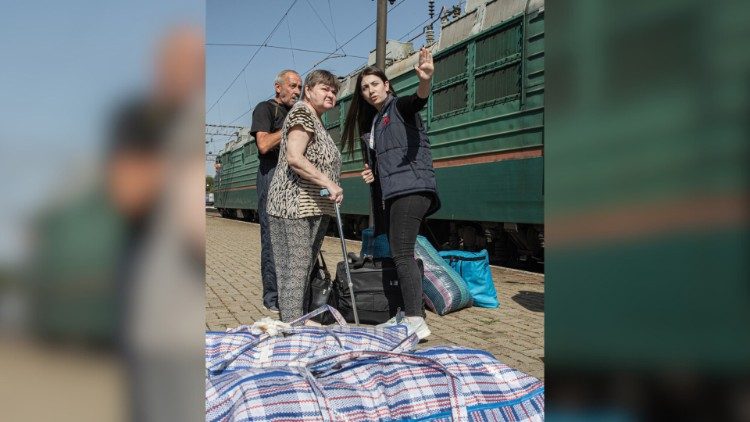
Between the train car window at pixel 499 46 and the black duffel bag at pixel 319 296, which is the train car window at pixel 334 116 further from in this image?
the black duffel bag at pixel 319 296

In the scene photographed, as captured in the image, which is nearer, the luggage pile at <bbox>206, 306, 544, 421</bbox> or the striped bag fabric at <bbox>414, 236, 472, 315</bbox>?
the luggage pile at <bbox>206, 306, 544, 421</bbox>

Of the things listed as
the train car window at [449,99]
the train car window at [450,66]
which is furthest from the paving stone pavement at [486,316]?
the train car window at [450,66]

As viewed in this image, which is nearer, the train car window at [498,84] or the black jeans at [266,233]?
the black jeans at [266,233]

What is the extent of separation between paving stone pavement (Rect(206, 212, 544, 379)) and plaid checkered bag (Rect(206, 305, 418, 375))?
2.41 ft

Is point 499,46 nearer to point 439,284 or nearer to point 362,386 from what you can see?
point 439,284

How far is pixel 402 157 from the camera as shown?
3857mm

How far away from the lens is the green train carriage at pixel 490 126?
7555 millimetres

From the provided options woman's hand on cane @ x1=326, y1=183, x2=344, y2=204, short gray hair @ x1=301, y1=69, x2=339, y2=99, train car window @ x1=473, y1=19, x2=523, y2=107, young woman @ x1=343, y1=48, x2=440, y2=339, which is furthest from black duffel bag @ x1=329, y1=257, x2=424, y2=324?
train car window @ x1=473, y1=19, x2=523, y2=107

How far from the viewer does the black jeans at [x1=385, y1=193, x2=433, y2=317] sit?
3.89 meters

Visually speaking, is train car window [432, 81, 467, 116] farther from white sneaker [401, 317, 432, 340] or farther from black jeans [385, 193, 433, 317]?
white sneaker [401, 317, 432, 340]

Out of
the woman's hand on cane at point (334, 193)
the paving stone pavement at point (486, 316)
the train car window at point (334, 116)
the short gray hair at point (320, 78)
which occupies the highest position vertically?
the train car window at point (334, 116)

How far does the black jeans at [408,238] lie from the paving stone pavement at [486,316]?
330mm
